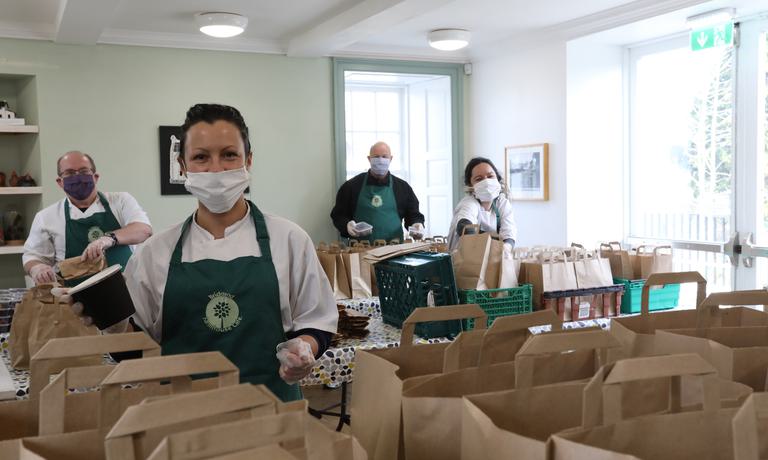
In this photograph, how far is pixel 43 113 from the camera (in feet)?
19.0

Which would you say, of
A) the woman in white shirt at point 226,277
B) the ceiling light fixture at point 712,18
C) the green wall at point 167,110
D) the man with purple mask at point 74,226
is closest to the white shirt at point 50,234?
the man with purple mask at point 74,226

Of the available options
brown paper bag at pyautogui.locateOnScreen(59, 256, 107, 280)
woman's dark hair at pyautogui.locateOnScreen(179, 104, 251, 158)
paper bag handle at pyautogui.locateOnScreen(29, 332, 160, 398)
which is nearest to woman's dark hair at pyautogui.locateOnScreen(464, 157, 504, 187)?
brown paper bag at pyautogui.locateOnScreen(59, 256, 107, 280)

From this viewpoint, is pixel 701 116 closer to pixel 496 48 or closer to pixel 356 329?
pixel 496 48

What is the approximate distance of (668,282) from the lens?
1.81 meters

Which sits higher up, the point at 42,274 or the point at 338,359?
the point at 42,274

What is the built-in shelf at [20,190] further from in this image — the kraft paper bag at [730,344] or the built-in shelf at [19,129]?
the kraft paper bag at [730,344]

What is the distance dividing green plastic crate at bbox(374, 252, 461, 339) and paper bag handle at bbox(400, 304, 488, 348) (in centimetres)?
120

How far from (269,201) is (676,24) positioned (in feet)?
12.3

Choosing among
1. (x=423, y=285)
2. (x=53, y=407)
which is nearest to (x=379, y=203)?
(x=423, y=285)

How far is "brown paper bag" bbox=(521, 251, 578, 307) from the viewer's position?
10.1 feet

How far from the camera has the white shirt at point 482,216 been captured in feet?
14.1

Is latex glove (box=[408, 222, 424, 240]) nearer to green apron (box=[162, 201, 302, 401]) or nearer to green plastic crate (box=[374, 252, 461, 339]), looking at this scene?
green plastic crate (box=[374, 252, 461, 339])

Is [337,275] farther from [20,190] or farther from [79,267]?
[20,190]

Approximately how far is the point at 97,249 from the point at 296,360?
1.79 m
